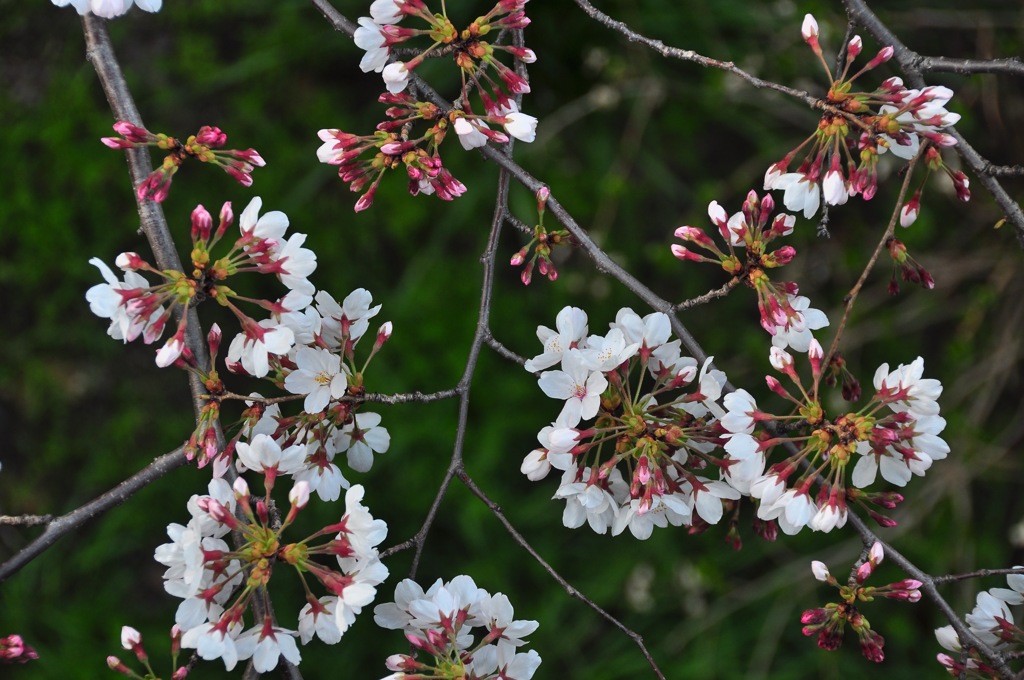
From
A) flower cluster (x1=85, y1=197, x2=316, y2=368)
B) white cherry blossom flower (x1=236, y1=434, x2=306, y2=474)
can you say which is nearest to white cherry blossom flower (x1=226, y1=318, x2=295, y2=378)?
flower cluster (x1=85, y1=197, x2=316, y2=368)

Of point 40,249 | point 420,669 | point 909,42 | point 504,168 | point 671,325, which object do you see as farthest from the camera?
point 909,42

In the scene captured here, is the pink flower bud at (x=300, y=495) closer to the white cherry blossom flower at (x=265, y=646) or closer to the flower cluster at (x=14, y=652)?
the white cherry blossom flower at (x=265, y=646)

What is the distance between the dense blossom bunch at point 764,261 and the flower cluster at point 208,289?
2.04 ft

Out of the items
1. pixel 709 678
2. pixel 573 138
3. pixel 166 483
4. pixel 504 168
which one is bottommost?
pixel 709 678

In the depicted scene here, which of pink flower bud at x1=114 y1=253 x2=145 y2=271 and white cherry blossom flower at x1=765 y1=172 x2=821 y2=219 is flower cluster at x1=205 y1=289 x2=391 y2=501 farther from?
white cherry blossom flower at x1=765 y1=172 x2=821 y2=219

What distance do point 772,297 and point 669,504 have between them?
14.5 inches

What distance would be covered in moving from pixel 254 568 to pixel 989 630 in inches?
49.0

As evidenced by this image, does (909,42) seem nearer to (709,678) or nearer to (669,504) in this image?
(709,678)

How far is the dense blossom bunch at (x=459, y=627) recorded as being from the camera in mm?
1349

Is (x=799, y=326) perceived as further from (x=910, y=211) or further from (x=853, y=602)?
(x=853, y=602)

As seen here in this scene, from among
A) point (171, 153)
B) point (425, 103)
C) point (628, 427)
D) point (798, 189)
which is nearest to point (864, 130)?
point (798, 189)

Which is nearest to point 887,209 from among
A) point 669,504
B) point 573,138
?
point 573,138

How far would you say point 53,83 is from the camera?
3.03 meters

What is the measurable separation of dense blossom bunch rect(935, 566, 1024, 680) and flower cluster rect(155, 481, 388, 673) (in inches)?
38.4
